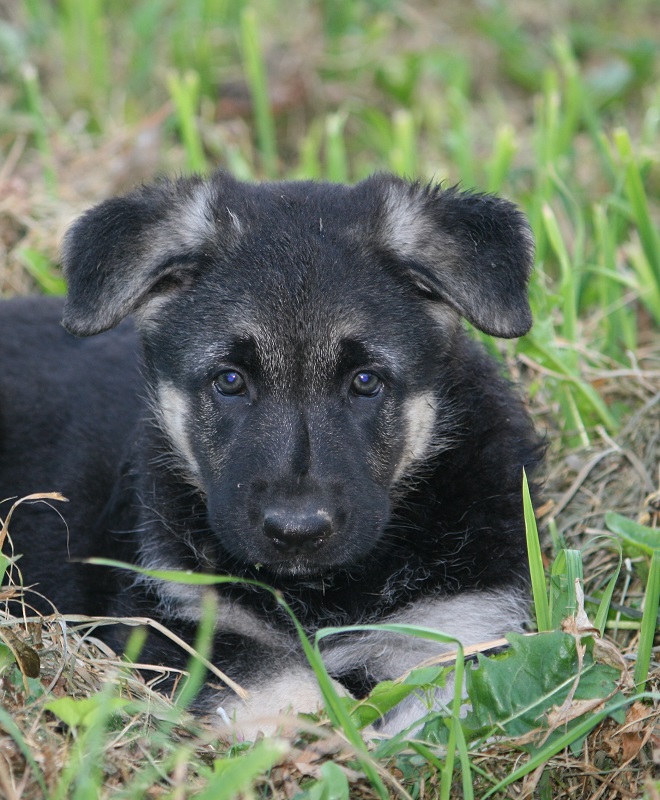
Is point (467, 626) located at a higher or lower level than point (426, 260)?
lower

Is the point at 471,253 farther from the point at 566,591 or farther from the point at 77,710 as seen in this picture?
the point at 77,710

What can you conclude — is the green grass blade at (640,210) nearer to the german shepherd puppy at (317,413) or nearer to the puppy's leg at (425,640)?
the german shepherd puppy at (317,413)

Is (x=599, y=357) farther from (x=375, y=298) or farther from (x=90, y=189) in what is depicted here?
(x=90, y=189)

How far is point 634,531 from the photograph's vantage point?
3629 millimetres

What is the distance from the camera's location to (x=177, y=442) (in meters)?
3.70

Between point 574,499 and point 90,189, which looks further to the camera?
point 90,189

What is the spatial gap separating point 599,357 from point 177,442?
1.96m

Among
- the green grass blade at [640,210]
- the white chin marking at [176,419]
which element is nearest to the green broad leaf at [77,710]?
the white chin marking at [176,419]

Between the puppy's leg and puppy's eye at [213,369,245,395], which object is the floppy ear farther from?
the puppy's leg

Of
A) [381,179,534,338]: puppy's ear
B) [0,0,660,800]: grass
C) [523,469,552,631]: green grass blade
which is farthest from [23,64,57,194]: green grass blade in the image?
[523,469,552,631]: green grass blade

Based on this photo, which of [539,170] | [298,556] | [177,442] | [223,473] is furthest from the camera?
[539,170]

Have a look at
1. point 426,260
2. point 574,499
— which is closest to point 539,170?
point 574,499

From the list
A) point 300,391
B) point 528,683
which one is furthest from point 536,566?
point 300,391

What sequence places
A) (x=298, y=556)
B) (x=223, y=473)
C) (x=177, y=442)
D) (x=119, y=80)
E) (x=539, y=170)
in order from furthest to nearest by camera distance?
(x=119, y=80)
(x=539, y=170)
(x=177, y=442)
(x=223, y=473)
(x=298, y=556)
